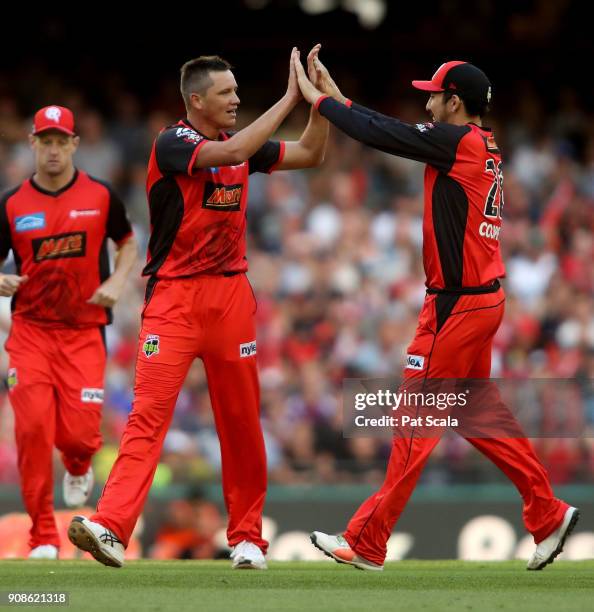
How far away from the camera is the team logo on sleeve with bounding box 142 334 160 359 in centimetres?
762

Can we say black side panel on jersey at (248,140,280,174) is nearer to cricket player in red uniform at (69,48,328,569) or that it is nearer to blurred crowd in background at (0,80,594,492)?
cricket player in red uniform at (69,48,328,569)

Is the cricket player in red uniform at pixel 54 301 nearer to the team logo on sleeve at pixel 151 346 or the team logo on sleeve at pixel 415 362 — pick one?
the team logo on sleeve at pixel 151 346

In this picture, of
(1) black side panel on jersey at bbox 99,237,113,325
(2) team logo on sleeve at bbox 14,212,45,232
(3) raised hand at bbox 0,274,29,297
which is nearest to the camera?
(3) raised hand at bbox 0,274,29,297

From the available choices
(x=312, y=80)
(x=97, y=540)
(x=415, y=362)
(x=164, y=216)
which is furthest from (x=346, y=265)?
(x=97, y=540)

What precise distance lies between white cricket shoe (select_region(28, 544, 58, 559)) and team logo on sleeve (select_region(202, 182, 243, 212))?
262 cm

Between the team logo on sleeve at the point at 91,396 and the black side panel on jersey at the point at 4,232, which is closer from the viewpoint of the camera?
the black side panel on jersey at the point at 4,232

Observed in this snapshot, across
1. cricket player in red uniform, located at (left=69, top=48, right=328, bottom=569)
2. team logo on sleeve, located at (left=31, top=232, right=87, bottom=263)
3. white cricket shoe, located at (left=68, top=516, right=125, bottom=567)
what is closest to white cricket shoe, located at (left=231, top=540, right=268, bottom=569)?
cricket player in red uniform, located at (left=69, top=48, right=328, bottom=569)

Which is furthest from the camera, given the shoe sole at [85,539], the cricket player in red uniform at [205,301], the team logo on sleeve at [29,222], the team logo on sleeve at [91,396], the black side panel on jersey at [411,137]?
the team logo on sleeve at [91,396]

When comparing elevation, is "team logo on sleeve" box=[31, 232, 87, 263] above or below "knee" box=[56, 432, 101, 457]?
above

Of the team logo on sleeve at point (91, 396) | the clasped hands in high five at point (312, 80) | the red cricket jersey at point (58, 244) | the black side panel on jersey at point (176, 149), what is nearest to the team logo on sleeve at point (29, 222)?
the red cricket jersey at point (58, 244)

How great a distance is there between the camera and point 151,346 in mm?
7633

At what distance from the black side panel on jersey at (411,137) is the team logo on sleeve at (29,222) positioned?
237 centimetres

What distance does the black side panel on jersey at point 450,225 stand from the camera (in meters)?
7.48

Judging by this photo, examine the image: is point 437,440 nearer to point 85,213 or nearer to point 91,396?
point 91,396
